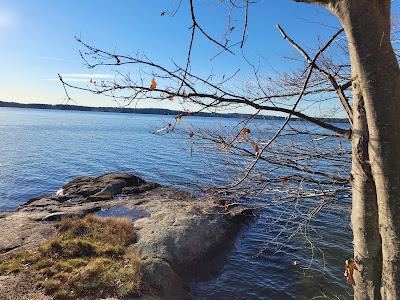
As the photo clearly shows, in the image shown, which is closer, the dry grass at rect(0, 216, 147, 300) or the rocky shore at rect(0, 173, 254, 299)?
the dry grass at rect(0, 216, 147, 300)

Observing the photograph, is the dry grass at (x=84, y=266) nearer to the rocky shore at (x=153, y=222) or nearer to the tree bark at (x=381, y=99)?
the rocky shore at (x=153, y=222)

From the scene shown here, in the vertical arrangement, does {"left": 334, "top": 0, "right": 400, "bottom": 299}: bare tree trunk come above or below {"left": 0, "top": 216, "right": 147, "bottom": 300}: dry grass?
above

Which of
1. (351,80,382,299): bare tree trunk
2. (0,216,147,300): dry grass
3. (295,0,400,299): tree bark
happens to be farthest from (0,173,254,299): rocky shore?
(295,0,400,299): tree bark

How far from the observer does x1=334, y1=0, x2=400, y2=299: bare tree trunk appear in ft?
8.87

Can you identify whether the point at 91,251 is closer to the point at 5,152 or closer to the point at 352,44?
the point at 352,44

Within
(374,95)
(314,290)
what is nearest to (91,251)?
(314,290)

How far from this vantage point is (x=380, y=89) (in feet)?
8.90

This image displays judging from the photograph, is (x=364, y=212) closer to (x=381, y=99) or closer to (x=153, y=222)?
(x=381, y=99)

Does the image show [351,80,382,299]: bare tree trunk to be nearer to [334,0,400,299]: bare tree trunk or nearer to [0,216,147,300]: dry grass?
[334,0,400,299]: bare tree trunk

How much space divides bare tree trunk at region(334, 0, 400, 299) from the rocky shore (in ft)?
16.0

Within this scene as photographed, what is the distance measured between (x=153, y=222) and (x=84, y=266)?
4997mm

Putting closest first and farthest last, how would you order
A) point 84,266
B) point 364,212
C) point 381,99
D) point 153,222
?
point 381,99 < point 364,212 < point 84,266 < point 153,222

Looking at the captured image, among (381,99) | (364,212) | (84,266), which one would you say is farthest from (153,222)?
(381,99)

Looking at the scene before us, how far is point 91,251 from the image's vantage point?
1167 cm
